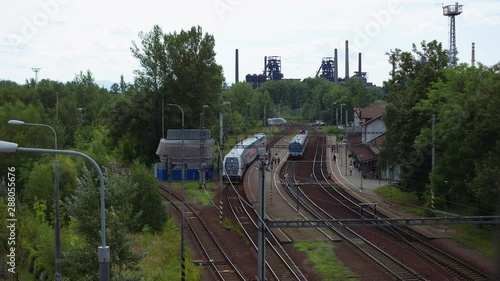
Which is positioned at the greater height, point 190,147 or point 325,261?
point 190,147

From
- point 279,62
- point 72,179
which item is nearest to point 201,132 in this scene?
point 72,179

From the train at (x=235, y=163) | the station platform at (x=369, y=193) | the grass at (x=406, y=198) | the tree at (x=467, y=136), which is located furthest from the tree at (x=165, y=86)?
the tree at (x=467, y=136)

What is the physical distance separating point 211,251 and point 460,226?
37.8 feet

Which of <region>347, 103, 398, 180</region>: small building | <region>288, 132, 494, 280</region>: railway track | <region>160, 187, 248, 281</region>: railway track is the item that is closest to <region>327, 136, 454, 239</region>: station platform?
<region>347, 103, 398, 180</region>: small building

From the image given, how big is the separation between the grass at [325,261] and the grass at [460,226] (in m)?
4.68

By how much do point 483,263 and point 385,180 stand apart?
22890 millimetres

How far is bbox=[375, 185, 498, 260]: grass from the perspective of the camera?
24.8m

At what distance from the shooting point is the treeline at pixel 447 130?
84.3 feet

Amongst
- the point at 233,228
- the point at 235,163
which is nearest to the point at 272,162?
the point at 235,163

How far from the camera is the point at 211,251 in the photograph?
24906mm

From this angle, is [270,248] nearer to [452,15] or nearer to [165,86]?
[165,86]

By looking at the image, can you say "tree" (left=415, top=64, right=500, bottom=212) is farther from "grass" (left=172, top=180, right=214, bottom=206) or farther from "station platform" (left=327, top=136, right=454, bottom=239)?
"grass" (left=172, top=180, right=214, bottom=206)

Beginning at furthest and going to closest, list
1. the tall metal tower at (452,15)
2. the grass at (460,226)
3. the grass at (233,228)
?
the tall metal tower at (452,15) < the grass at (233,228) < the grass at (460,226)

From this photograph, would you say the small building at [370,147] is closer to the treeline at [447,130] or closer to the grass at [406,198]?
the grass at [406,198]
